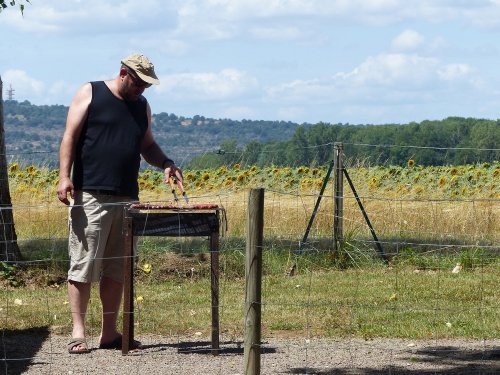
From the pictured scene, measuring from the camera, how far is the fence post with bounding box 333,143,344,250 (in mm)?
12260

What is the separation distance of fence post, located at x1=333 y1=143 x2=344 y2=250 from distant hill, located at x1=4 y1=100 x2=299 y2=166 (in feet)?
228

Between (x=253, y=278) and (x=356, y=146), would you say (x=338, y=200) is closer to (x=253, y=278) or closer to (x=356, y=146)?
(x=253, y=278)

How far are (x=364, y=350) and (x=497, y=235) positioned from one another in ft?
19.0

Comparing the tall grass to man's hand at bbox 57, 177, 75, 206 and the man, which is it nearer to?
man's hand at bbox 57, 177, 75, 206

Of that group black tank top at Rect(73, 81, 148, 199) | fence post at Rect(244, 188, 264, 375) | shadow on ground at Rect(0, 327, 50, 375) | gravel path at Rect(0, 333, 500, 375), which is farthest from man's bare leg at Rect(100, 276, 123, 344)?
fence post at Rect(244, 188, 264, 375)

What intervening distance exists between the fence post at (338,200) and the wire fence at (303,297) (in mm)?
108

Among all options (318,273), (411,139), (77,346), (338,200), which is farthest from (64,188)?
(411,139)

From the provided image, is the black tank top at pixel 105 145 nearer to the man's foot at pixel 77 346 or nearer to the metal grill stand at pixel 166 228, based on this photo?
the metal grill stand at pixel 166 228

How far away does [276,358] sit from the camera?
7711 millimetres

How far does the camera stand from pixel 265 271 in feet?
38.8

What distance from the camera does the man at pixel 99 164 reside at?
767cm

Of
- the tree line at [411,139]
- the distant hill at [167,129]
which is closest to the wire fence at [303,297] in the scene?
the tree line at [411,139]

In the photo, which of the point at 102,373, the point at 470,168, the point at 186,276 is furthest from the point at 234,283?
the point at 470,168

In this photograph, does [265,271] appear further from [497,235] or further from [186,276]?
[497,235]
